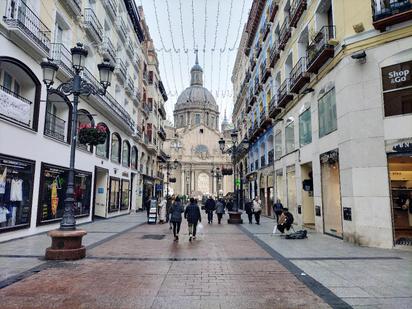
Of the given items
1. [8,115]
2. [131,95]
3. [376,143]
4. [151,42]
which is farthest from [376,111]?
[151,42]

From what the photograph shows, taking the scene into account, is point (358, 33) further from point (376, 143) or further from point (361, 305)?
point (361, 305)

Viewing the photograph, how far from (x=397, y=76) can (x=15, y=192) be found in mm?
13289

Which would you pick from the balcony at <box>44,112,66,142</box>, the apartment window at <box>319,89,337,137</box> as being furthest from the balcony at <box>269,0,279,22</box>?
the balcony at <box>44,112,66,142</box>

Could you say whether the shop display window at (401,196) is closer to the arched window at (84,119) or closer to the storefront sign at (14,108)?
the storefront sign at (14,108)

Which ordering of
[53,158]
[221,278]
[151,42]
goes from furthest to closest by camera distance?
[151,42] < [53,158] < [221,278]

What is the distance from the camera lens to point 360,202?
34.4 feet

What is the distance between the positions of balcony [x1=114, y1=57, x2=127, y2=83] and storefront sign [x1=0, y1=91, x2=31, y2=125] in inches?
438

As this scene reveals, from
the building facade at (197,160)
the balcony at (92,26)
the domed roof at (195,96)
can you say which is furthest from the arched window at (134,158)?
the domed roof at (195,96)

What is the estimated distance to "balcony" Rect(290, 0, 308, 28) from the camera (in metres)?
14.9

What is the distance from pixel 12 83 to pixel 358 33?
40.6 ft

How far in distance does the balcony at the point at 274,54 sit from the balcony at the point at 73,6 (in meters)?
11.2

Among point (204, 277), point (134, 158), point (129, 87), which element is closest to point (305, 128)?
point (204, 277)

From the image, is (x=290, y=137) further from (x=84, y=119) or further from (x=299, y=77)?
(x=84, y=119)

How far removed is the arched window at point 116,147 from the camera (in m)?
23.0
